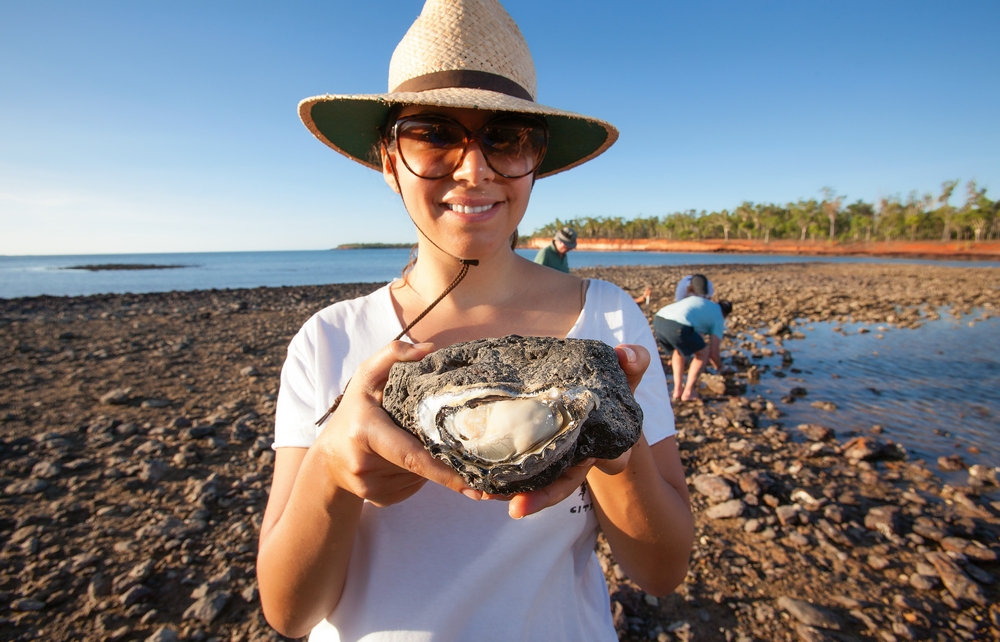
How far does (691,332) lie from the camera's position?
7.73m

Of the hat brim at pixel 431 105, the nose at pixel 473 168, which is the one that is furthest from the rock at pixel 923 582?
the nose at pixel 473 168

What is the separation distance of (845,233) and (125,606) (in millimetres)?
121168

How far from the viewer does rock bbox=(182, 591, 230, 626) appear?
3070 millimetres

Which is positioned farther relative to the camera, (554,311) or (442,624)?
(554,311)

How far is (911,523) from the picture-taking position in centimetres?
402

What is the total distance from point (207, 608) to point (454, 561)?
253 cm

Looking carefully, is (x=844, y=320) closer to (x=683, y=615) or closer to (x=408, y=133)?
(x=683, y=615)

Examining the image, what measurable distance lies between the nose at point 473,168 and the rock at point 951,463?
21.1 ft

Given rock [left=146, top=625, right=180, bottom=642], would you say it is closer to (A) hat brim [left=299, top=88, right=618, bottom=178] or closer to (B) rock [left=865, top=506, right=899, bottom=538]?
(A) hat brim [left=299, top=88, right=618, bottom=178]

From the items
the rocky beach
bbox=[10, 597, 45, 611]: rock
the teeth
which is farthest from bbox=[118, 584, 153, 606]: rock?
the teeth

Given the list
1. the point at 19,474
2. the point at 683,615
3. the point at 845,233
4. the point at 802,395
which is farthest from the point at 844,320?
the point at 845,233

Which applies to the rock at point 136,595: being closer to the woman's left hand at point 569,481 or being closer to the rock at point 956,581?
the woman's left hand at point 569,481

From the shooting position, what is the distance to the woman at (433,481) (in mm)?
1594

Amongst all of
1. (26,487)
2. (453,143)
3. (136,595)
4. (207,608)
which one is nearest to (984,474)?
(453,143)
